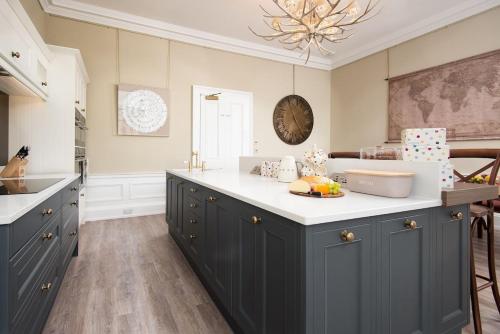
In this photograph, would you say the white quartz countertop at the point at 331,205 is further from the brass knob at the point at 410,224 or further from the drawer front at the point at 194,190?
the drawer front at the point at 194,190

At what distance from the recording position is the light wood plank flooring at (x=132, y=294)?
1621 millimetres

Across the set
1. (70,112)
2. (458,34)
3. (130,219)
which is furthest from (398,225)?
(458,34)

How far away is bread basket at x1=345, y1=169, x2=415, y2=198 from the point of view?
127cm

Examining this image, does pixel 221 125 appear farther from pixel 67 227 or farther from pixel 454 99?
pixel 454 99

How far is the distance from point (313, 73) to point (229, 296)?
5.69 meters

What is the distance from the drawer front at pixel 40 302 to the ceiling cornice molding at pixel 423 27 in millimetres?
5650

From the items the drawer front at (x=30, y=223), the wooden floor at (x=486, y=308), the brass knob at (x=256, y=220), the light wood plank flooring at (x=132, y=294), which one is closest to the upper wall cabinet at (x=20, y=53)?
the drawer front at (x=30, y=223)

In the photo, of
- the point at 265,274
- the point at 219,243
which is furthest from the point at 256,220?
the point at 219,243

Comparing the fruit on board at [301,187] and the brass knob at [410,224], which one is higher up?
the fruit on board at [301,187]

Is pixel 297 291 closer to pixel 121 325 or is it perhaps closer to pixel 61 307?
pixel 121 325

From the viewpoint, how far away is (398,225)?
116cm

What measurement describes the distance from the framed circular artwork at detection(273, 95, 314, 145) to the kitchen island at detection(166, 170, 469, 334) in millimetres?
4382

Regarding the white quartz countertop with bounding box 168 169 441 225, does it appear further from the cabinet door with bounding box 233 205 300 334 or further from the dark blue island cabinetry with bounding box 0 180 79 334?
the dark blue island cabinetry with bounding box 0 180 79 334

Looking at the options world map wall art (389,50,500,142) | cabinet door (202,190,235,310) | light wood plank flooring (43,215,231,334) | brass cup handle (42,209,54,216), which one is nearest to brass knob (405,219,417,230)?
cabinet door (202,190,235,310)
